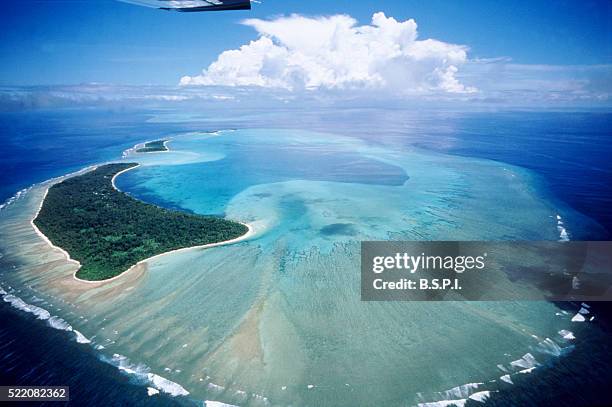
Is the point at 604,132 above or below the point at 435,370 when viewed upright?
above

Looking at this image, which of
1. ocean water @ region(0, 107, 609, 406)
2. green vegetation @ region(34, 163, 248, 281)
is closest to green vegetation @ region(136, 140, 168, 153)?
green vegetation @ region(34, 163, 248, 281)

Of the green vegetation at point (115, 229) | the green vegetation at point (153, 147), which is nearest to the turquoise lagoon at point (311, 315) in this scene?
the green vegetation at point (115, 229)

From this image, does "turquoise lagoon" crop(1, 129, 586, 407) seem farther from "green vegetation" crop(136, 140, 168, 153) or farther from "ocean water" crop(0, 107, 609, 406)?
"green vegetation" crop(136, 140, 168, 153)

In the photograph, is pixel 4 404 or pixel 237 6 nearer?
pixel 237 6

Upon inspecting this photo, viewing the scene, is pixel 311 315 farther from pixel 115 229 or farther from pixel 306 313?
pixel 115 229

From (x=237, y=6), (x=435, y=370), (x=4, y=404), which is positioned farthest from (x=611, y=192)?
(x=4, y=404)

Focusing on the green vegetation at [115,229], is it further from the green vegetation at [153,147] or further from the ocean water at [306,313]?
the green vegetation at [153,147]

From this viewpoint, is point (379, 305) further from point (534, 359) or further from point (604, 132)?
point (604, 132)
